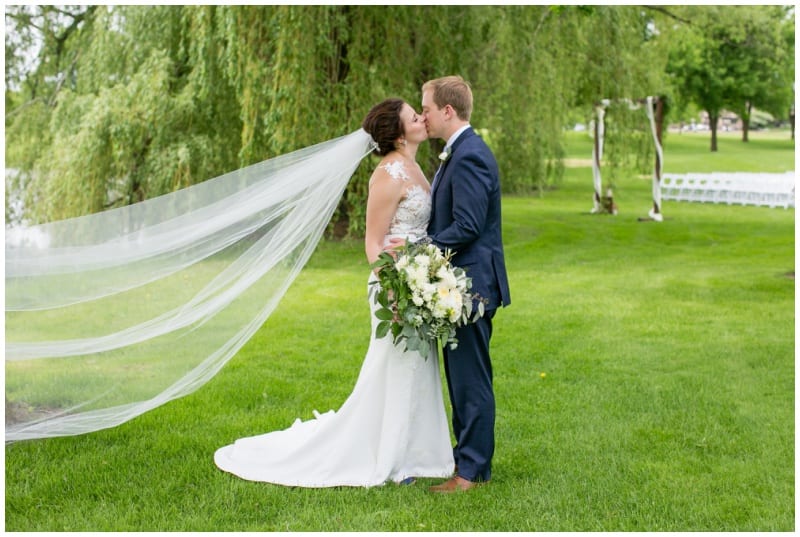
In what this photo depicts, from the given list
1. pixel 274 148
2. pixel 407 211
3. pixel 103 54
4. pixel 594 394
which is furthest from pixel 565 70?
pixel 407 211

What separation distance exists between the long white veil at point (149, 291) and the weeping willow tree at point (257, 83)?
5920mm

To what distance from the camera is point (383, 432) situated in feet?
15.1

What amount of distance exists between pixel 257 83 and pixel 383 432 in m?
7.28

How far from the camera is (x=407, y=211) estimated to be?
14.7 feet

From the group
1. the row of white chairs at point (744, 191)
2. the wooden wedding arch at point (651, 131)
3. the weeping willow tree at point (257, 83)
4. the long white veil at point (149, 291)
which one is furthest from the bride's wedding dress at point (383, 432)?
the row of white chairs at point (744, 191)

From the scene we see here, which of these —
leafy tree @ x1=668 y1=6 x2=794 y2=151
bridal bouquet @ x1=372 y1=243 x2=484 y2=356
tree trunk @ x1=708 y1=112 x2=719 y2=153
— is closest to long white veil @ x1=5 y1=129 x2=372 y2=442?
bridal bouquet @ x1=372 y1=243 x2=484 y2=356

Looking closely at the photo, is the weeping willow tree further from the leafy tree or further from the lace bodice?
the leafy tree

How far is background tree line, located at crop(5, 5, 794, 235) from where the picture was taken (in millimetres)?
11047

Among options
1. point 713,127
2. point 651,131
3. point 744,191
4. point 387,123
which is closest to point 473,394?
point 387,123

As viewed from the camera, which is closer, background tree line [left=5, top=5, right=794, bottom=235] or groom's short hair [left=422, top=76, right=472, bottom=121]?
groom's short hair [left=422, top=76, right=472, bottom=121]

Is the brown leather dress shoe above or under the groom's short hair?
under

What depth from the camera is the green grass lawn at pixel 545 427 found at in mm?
4188

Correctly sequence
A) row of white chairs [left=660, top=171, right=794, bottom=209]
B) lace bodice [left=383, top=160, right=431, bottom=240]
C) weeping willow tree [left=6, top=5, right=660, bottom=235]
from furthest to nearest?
row of white chairs [left=660, top=171, right=794, bottom=209]
weeping willow tree [left=6, top=5, right=660, bottom=235]
lace bodice [left=383, top=160, right=431, bottom=240]

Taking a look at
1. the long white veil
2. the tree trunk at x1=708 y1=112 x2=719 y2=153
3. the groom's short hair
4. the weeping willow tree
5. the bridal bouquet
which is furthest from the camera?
the tree trunk at x1=708 y1=112 x2=719 y2=153
